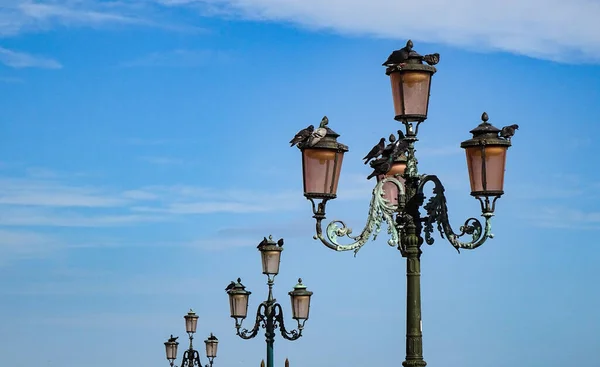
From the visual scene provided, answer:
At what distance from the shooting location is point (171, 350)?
3497cm

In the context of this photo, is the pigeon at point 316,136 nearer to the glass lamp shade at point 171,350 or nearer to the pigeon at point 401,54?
the pigeon at point 401,54

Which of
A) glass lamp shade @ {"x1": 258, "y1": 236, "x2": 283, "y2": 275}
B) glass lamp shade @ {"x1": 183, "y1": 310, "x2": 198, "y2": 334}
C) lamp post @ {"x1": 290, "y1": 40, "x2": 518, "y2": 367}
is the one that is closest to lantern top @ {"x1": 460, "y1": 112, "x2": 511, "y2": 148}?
lamp post @ {"x1": 290, "y1": 40, "x2": 518, "y2": 367}

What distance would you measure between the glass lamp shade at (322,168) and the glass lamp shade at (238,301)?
11.2m

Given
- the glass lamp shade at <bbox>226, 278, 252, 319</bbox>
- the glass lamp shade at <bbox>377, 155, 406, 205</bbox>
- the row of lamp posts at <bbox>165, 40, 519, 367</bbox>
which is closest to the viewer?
the row of lamp posts at <bbox>165, 40, 519, 367</bbox>

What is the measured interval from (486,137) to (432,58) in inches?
37.9

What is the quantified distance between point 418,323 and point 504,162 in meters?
1.86

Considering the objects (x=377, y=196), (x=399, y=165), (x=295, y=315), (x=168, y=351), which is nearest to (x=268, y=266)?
(x=295, y=315)

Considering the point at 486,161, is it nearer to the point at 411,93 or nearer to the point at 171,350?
the point at 411,93

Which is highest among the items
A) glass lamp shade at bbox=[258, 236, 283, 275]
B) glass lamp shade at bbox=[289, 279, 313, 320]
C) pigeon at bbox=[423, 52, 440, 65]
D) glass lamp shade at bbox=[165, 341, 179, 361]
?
pigeon at bbox=[423, 52, 440, 65]

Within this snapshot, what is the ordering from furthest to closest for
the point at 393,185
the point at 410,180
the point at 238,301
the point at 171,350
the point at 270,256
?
the point at 171,350
the point at 238,301
the point at 270,256
the point at 393,185
the point at 410,180

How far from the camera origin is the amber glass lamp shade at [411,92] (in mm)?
12906

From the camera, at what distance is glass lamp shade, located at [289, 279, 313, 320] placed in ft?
75.4

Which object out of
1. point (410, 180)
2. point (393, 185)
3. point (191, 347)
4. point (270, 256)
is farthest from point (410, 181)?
point (191, 347)

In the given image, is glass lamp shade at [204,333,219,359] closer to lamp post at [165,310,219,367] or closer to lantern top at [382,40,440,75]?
lamp post at [165,310,219,367]
